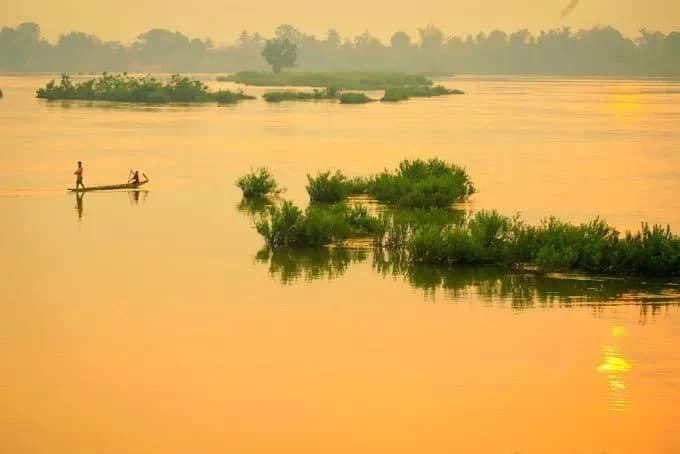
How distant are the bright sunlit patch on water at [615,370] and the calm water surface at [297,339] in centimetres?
4

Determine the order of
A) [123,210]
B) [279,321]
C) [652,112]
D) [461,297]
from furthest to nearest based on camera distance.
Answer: [652,112] → [123,210] → [461,297] → [279,321]

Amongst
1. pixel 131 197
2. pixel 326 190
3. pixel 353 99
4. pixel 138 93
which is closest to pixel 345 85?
pixel 353 99

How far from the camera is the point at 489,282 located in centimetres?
1817

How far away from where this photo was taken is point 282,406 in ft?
40.8

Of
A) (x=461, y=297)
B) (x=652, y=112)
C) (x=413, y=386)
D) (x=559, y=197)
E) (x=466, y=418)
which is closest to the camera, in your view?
(x=466, y=418)

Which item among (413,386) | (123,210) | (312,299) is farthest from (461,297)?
(123,210)

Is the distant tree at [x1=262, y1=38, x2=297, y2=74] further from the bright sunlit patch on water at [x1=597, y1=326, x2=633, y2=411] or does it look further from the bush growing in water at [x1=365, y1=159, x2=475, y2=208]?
the bright sunlit patch on water at [x1=597, y1=326, x2=633, y2=411]

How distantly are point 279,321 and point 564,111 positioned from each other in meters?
54.2

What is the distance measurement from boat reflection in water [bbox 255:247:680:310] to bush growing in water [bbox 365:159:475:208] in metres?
5.05

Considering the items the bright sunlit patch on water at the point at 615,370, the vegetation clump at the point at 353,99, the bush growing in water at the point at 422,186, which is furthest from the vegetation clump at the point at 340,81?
the bright sunlit patch on water at the point at 615,370

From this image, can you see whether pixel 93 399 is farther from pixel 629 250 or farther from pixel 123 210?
pixel 123 210

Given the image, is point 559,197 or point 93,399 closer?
point 93,399

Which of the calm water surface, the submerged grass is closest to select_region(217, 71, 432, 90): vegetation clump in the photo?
the calm water surface

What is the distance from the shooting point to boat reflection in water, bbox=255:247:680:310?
56.1 feet
